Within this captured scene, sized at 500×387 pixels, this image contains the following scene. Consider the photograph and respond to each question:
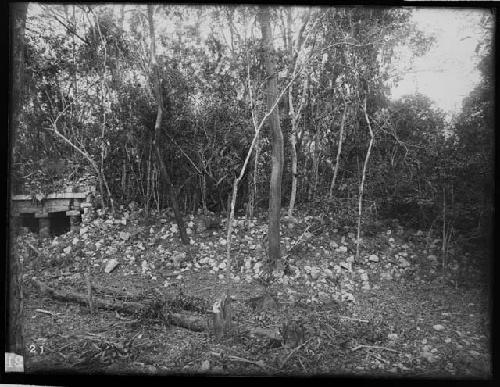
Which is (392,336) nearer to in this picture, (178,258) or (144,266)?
(178,258)

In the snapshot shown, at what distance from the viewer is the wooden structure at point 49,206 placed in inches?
110

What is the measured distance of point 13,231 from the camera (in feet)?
9.11

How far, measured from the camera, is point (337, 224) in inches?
110

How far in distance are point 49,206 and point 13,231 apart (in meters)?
0.34

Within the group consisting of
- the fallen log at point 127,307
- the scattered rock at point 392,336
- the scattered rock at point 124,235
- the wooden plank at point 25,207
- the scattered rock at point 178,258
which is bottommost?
the scattered rock at point 392,336

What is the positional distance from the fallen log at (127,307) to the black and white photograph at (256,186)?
0.05ft

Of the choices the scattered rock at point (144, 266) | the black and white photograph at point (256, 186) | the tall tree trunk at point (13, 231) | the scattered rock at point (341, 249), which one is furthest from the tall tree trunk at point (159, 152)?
the scattered rock at point (341, 249)

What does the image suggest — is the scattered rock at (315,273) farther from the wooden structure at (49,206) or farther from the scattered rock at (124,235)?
the wooden structure at (49,206)

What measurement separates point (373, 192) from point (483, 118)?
3.48 ft

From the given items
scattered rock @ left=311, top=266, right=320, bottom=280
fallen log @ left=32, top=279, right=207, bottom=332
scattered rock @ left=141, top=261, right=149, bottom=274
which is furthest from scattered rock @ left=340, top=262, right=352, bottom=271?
scattered rock @ left=141, top=261, right=149, bottom=274

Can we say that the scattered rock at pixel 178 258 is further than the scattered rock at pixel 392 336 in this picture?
Yes

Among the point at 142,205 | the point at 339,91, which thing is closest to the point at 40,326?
the point at 142,205

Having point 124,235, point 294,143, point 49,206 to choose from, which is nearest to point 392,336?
point 294,143

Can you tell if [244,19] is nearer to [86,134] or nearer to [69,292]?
[86,134]
